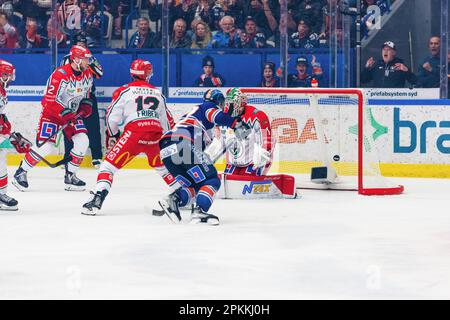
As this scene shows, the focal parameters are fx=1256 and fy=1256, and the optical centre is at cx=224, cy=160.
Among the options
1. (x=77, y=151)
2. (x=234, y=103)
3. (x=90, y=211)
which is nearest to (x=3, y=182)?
(x=90, y=211)

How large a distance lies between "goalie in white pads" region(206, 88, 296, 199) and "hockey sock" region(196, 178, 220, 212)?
5.34 ft

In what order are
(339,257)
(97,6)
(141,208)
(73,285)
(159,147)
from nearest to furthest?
(73,285) < (339,257) < (159,147) < (141,208) < (97,6)

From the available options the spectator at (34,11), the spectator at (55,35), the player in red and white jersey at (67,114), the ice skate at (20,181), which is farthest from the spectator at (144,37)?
the ice skate at (20,181)

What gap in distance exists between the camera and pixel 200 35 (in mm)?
13688

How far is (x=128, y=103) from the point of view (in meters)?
9.97

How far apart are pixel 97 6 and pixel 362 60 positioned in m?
3.09

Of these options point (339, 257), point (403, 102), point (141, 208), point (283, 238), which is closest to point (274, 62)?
point (403, 102)

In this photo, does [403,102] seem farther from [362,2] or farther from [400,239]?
[400,239]

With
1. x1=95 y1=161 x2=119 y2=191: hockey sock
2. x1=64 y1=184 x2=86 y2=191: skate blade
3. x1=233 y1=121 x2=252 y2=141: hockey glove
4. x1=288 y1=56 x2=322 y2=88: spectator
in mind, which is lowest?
x1=64 y1=184 x2=86 y2=191: skate blade

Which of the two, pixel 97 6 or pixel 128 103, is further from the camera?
pixel 97 6

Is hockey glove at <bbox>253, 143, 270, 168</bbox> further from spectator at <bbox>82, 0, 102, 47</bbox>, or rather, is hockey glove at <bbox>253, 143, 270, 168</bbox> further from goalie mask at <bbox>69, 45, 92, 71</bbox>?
spectator at <bbox>82, 0, 102, 47</bbox>

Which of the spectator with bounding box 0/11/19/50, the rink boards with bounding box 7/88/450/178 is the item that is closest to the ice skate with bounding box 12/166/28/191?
the rink boards with bounding box 7/88/450/178

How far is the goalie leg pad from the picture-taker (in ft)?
36.0

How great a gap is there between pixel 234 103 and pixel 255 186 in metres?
1.63
